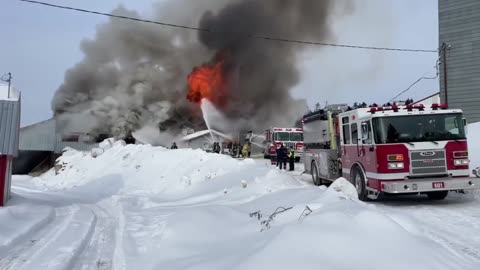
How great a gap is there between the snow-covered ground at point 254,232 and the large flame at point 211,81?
3334cm

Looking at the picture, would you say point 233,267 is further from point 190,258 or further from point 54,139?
point 54,139

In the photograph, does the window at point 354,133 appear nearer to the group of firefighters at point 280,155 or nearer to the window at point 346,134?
the window at point 346,134

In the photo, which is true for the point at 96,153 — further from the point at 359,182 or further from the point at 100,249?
the point at 100,249

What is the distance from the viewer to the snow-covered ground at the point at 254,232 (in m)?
4.77

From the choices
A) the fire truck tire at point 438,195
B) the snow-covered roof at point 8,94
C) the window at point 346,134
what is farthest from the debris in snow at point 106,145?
the fire truck tire at point 438,195

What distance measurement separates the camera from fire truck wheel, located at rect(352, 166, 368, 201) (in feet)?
36.1

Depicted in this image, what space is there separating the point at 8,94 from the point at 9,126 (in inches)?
89.5

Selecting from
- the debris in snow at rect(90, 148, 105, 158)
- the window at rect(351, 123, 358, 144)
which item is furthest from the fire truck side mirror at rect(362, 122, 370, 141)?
the debris in snow at rect(90, 148, 105, 158)

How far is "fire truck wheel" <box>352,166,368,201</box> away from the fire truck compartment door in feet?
6.94

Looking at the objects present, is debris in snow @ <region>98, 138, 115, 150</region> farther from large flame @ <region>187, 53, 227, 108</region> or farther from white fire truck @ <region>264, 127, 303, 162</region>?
white fire truck @ <region>264, 127, 303, 162</region>

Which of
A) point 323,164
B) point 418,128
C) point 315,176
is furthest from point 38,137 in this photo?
point 418,128

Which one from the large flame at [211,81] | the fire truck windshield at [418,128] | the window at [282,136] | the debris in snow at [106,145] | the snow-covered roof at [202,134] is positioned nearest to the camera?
the fire truck windshield at [418,128]

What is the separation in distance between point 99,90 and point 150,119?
22.6ft

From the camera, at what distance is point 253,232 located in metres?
6.74
